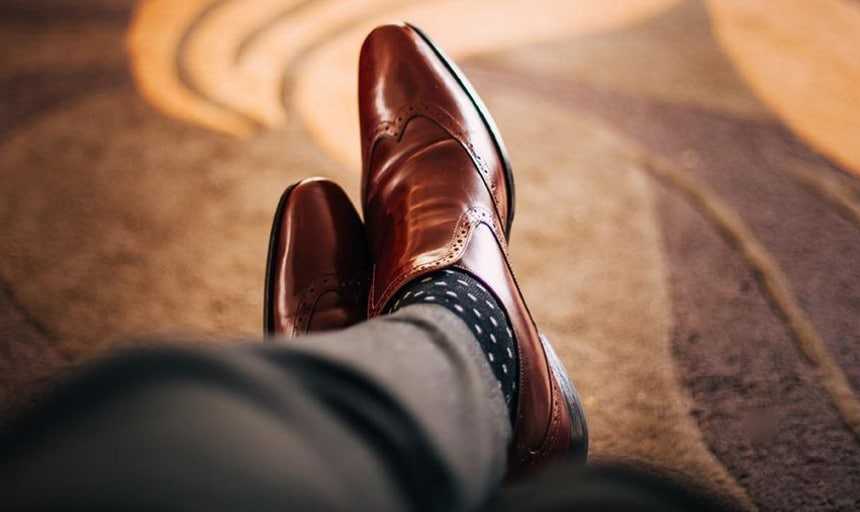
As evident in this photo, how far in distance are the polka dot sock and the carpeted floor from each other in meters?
0.24

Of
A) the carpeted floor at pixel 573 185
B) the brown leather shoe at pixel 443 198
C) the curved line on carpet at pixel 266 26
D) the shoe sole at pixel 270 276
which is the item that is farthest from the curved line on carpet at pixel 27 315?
the curved line on carpet at pixel 266 26

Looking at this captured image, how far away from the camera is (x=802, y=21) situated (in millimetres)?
1449

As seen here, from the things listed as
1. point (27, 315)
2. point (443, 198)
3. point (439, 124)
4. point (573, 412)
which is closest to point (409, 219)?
point (443, 198)

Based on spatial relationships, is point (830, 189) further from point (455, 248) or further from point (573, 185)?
point (455, 248)

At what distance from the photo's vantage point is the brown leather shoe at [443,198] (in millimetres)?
670

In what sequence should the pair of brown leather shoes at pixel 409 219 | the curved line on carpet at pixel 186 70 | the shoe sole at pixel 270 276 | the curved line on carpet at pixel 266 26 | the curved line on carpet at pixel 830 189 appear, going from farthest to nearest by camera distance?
the curved line on carpet at pixel 266 26
the curved line on carpet at pixel 186 70
the curved line on carpet at pixel 830 189
the shoe sole at pixel 270 276
the pair of brown leather shoes at pixel 409 219

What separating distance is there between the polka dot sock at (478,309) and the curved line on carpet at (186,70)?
1.89ft

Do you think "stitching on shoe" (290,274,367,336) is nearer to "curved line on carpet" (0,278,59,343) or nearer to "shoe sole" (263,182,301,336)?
"shoe sole" (263,182,301,336)

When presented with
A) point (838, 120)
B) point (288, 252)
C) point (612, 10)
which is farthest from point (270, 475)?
point (612, 10)

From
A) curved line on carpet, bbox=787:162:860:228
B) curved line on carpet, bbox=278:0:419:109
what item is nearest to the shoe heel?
curved line on carpet, bbox=787:162:860:228

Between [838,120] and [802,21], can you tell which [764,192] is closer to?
[838,120]

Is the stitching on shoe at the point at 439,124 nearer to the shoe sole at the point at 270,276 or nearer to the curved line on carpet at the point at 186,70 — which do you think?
the shoe sole at the point at 270,276

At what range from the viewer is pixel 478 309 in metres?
0.64

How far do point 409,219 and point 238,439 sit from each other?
1.79 feet
